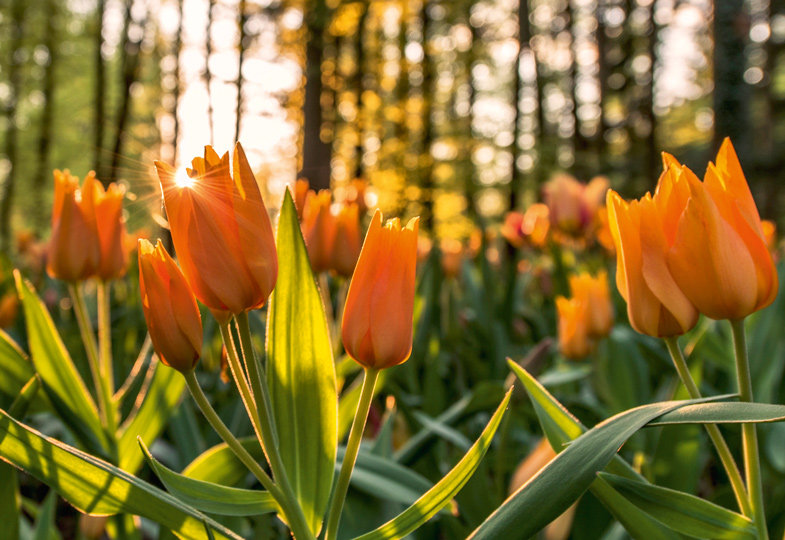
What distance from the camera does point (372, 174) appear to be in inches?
568

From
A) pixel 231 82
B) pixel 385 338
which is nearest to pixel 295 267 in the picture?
pixel 385 338

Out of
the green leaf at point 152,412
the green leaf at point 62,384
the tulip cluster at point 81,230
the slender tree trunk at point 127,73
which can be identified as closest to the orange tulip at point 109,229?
the tulip cluster at point 81,230

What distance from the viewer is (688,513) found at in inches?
24.8

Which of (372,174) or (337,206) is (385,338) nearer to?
(337,206)

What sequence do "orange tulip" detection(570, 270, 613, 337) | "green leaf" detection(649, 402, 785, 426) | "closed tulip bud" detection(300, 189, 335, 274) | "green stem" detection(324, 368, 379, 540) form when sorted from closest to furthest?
"green leaf" detection(649, 402, 785, 426) → "green stem" detection(324, 368, 379, 540) → "closed tulip bud" detection(300, 189, 335, 274) → "orange tulip" detection(570, 270, 613, 337)

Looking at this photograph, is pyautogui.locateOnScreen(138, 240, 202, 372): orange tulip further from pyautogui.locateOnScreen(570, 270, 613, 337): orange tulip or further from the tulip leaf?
pyautogui.locateOnScreen(570, 270, 613, 337): orange tulip

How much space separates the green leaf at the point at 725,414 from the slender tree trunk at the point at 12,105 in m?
15.9

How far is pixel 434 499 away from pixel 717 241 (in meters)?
0.35

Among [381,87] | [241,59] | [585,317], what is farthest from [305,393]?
[381,87]

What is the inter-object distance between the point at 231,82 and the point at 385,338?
13.0 meters

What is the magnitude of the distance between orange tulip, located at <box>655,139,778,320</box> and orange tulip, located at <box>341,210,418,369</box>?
24cm

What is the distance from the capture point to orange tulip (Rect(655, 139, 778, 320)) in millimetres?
634

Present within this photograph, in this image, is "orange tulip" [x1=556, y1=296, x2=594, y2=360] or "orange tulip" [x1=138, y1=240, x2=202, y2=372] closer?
"orange tulip" [x1=138, y1=240, x2=202, y2=372]

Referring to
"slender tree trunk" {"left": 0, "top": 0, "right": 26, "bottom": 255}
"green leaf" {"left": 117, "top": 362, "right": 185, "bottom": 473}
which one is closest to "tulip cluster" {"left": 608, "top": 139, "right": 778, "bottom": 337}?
"green leaf" {"left": 117, "top": 362, "right": 185, "bottom": 473}
